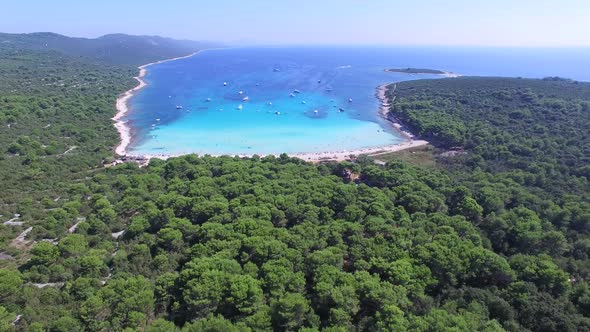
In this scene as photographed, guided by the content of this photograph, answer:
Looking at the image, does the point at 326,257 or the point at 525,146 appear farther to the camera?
the point at 525,146

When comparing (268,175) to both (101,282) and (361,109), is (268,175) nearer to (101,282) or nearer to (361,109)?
(101,282)

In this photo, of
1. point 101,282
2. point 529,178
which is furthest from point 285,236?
point 529,178

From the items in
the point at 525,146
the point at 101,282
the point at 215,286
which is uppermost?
the point at 525,146

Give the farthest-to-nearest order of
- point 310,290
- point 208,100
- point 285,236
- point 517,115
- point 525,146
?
point 208,100 < point 517,115 < point 525,146 < point 285,236 < point 310,290

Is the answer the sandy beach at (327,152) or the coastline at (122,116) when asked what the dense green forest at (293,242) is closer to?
the coastline at (122,116)

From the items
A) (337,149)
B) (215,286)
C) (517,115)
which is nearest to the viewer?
(215,286)

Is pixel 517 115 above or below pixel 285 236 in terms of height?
above

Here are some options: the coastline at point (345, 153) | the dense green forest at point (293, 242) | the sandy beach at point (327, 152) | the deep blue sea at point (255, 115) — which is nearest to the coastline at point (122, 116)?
the sandy beach at point (327, 152)

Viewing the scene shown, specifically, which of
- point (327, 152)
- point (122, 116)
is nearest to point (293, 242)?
point (327, 152)

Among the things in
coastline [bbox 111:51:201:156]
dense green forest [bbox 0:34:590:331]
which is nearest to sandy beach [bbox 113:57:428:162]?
coastline [bbox 111:51:201:156]
